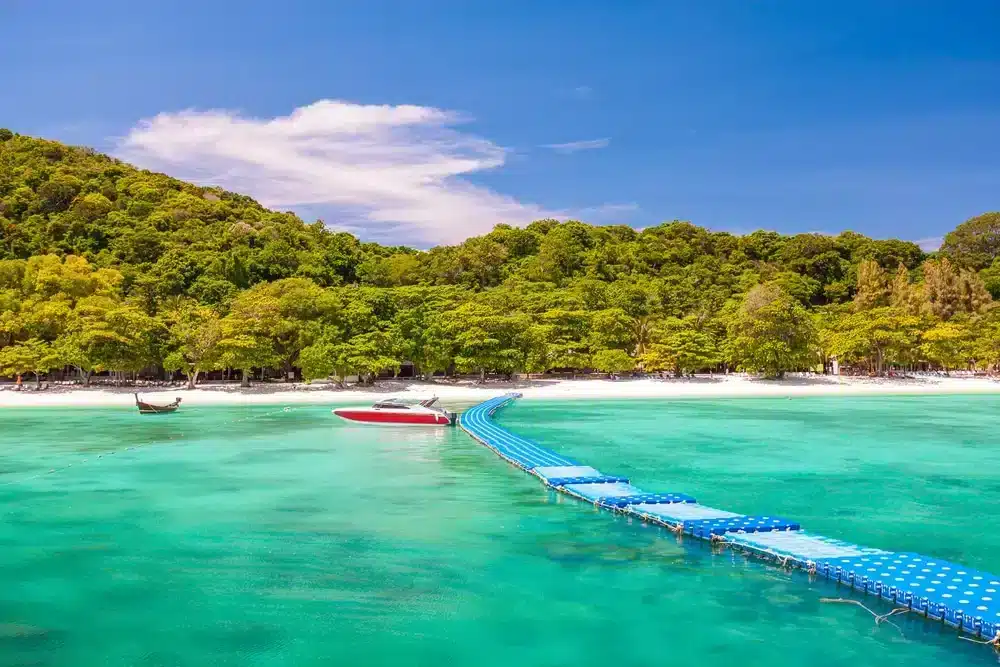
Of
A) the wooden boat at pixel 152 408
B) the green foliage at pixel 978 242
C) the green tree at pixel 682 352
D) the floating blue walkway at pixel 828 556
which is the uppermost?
the green foliage at pixel 978 242

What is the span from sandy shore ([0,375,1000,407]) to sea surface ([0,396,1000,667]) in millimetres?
18512

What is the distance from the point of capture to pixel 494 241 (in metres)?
87.5

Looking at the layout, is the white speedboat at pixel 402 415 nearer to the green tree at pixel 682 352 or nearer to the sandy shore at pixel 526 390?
the sandy shore at pixel 526 390

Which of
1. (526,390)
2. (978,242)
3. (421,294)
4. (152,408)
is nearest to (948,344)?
(526,390)

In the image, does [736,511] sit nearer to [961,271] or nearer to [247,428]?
[247,428]

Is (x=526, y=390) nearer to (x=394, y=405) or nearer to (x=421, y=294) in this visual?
(x=421, y=294)

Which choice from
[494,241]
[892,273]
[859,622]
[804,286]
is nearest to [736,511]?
[859,622]

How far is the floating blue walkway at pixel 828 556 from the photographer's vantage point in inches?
338

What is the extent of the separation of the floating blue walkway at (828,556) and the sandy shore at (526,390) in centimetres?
2593

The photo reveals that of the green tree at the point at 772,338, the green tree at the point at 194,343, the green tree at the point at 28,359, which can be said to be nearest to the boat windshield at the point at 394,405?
the green tree at the point at 194,343

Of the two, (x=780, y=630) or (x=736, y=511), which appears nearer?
(x=780, y=630)

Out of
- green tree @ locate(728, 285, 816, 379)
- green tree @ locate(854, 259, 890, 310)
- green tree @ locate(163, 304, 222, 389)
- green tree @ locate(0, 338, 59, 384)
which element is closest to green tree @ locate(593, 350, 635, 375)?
green tree @ locate(728, 285, 816, 379)

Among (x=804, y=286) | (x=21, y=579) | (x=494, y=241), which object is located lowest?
(x=21, y=579)

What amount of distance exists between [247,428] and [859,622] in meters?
24.1
